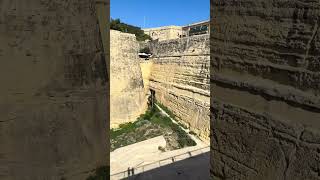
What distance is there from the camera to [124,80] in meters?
17.2

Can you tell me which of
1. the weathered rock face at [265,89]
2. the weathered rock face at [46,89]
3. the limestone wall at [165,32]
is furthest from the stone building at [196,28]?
the weathered rock face at [265,89]

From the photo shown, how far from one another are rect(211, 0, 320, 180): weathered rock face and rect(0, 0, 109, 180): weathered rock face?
4.81ft

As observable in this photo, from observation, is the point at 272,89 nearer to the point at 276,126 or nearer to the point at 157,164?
the point at 276,126

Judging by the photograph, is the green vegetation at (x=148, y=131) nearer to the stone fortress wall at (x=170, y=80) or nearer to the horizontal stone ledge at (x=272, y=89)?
the stone fortress wall at (x=170, y=80)

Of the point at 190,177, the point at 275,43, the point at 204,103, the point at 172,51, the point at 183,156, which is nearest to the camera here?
the point at 275,43

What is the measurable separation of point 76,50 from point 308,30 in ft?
6.41

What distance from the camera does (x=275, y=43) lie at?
1302 mm

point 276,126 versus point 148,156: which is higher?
point 276,126

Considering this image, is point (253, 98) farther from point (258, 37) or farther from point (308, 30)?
point (308, 30)

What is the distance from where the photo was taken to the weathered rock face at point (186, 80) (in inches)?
540

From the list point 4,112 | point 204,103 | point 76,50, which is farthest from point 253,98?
point 204,103

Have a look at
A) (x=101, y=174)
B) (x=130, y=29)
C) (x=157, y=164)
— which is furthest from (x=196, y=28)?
(x=101, y=174)

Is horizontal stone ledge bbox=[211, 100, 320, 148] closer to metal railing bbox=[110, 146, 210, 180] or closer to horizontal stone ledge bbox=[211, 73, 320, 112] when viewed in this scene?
horizontal stone ledge bbox=[211, 73, 320, 112]

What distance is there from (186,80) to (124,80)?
3.01 meters
